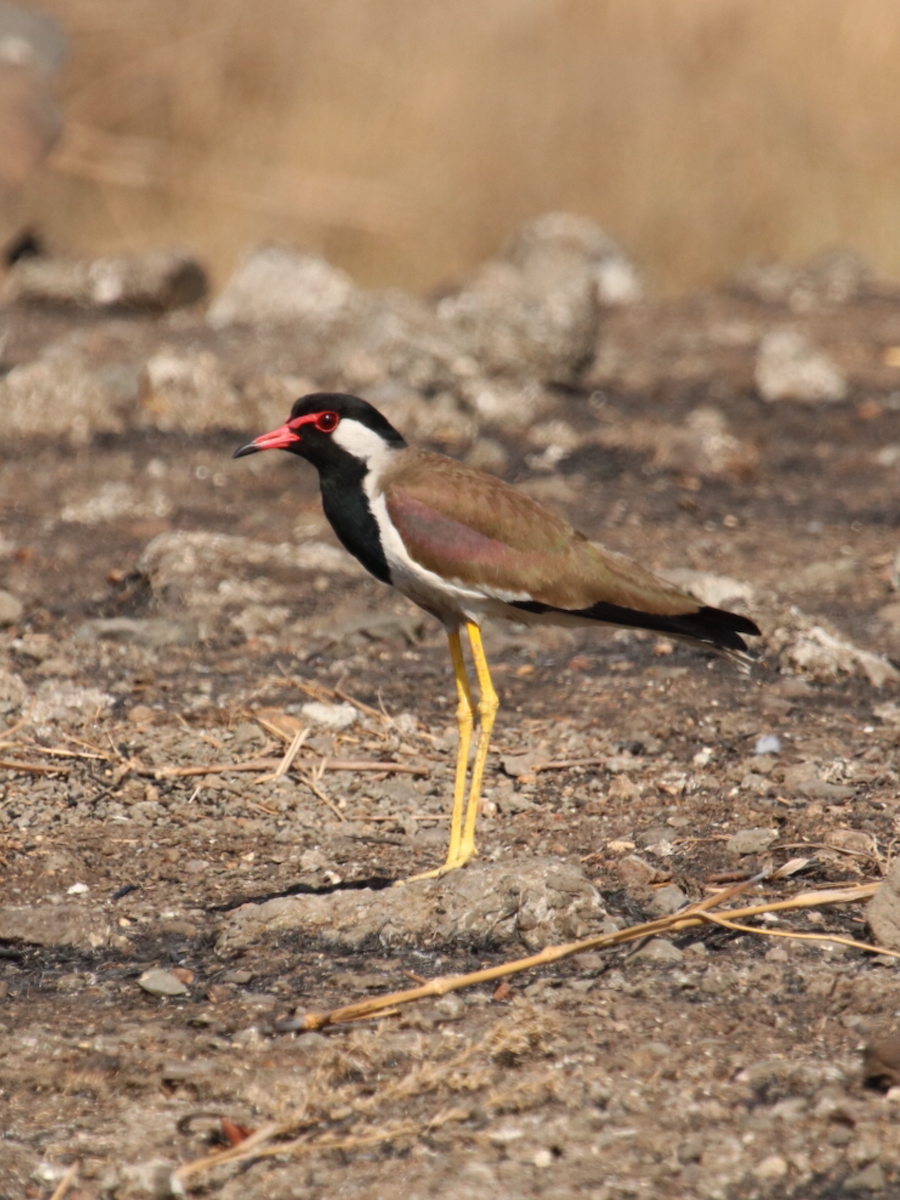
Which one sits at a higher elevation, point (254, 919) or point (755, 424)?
point (755, 424)

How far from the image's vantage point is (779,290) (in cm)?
1139

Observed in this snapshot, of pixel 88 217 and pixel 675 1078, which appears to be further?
pixel 88 217

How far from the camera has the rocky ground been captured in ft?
9.66

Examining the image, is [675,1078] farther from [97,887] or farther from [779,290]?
[779,290]

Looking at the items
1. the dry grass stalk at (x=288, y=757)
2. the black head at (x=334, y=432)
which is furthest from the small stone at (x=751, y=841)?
the black head at (x=334, y=432)

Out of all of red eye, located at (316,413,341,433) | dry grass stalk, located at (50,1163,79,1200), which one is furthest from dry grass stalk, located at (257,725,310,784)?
dry grass stalk, located at (50,1163,79,1200)

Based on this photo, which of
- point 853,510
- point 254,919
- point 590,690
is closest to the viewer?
point 254,919

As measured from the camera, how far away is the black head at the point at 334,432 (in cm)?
429

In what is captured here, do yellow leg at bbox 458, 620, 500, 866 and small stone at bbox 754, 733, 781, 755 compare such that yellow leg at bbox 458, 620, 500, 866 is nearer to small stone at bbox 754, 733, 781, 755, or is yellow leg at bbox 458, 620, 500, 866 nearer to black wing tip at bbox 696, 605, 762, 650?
black wing tip at bbox 696, 605, 762, 650

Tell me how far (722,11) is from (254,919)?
40.0ft

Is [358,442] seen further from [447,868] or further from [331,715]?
[447,868]

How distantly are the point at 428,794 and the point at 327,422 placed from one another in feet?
3.81

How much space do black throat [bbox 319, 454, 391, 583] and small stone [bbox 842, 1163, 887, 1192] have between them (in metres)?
2.04

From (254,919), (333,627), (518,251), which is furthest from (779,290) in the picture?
(254,919)
